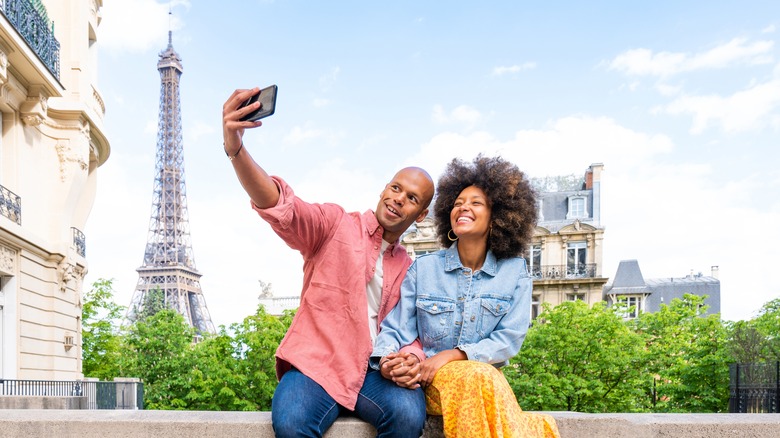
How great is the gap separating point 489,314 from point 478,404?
1.74ft

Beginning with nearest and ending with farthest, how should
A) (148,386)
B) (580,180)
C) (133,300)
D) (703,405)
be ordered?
(703,405)
(148,386)
(580,180)
(133,300)

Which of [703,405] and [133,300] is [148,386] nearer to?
[703,405]

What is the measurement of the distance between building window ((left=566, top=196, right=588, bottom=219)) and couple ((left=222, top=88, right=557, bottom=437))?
34827 mm

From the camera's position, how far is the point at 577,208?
37688mm

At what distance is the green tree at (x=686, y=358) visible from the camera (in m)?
22.1

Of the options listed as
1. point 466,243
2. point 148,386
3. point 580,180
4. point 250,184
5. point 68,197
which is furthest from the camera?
point 580,180

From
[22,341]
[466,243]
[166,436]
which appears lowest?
[22,341]

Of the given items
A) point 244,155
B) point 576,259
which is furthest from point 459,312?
point 576,259

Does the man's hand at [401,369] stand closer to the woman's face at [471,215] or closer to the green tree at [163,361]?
the woman's face at [471,215]

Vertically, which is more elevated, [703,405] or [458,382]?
[458,382]

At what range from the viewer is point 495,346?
342cm

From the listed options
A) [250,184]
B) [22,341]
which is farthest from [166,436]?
[22,341]

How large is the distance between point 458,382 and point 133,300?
61061mm

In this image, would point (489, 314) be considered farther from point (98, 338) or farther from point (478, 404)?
point (98, 338)
